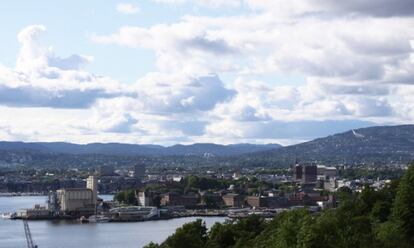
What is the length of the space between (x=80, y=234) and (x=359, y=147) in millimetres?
145098

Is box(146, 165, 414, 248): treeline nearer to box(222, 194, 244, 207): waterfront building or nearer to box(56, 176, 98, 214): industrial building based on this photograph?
box(56, 176, 98, 214): industrial building

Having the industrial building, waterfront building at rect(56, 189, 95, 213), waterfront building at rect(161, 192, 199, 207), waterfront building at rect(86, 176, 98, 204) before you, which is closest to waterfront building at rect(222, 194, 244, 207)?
waterfront building at rect(161, 192, 199, 207)

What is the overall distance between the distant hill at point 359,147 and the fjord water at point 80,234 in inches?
4620

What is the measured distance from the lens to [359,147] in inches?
7293

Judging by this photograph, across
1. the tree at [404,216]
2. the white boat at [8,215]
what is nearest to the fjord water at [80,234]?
the white boat at [8,215]

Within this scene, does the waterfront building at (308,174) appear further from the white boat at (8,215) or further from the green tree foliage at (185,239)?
the green tree foliage at (185,239)

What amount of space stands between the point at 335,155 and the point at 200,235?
523 ft

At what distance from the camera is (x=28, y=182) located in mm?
107125

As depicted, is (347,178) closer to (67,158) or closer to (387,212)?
(387,212)

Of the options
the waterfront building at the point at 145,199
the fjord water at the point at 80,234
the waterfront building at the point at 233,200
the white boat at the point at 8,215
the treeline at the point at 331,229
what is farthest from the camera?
the waterfront building at the point at 233,200

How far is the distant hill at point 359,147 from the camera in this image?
173375 millimetres

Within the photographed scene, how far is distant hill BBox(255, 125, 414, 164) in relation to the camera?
17338cm

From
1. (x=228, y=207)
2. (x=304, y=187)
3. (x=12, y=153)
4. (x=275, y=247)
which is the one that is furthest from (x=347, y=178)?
(x=12, y=153)

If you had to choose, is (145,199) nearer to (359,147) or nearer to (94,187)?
(94,187)
